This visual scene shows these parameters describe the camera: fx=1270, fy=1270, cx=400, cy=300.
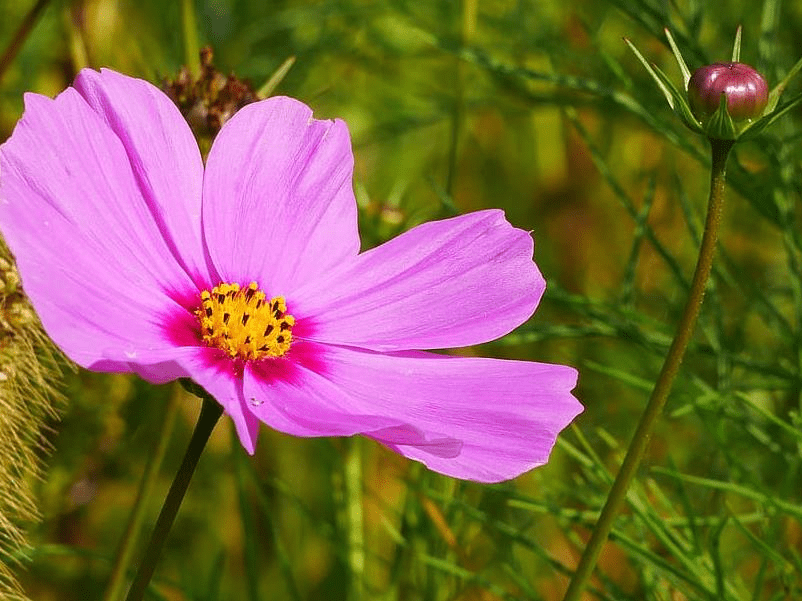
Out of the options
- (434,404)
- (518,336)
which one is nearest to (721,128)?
(434,404)

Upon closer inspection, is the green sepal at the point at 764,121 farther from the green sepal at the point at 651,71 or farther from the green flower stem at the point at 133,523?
the green flower stem at the point at 133,523

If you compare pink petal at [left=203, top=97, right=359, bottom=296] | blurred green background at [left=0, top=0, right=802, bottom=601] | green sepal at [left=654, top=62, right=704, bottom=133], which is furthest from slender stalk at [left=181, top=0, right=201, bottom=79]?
green sepal at [left=654, top=62, right=704, bottom=133]

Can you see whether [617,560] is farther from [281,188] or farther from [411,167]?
[281,188]

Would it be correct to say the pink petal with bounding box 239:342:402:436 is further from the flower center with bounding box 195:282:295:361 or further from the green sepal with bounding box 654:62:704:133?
the green sepal with bounding box 654:62:704:133

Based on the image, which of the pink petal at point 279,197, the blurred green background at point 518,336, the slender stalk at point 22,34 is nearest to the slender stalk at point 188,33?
the blurred green background at point 518,336

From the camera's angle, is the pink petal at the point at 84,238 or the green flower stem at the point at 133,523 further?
the green flower stem at the point at 133,523

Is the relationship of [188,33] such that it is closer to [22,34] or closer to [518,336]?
[22,34]

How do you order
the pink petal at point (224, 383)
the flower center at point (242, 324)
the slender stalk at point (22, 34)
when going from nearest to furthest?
1. the pink petal at point (224, 383)
2. the flower center at point (242, 324)
3. the slender stalk at point (22, 34)
